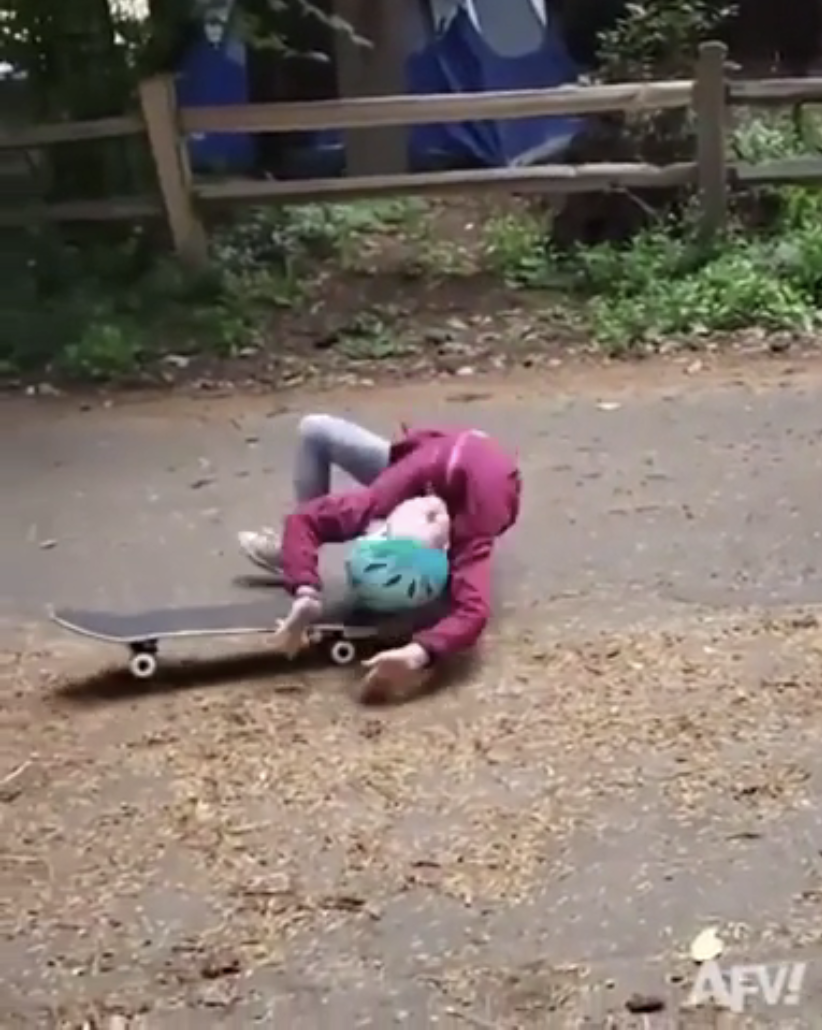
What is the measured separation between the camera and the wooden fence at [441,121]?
28.0 feet

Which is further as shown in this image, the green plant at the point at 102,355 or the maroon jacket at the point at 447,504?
the green plant at the point at 102,355

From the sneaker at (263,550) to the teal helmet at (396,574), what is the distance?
0.65 meters

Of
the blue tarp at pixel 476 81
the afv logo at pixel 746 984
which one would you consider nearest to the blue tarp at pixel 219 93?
the blue tarp at pixel 476 81

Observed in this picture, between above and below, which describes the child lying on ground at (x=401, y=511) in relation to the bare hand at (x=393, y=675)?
above

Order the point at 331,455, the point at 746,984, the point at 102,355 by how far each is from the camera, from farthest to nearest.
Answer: the point at 102,355 < the point at 331,455 < the point at 746,984

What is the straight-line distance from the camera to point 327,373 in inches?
302

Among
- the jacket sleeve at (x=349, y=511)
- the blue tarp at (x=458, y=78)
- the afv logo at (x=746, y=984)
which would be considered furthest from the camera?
the blue tarp at (x=458, y=78)

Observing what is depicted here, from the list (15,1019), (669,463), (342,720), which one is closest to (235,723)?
(342,720)

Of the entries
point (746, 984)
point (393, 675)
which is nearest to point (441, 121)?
point (393, 675)

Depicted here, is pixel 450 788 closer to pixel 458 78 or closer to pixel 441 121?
pixel 441 121

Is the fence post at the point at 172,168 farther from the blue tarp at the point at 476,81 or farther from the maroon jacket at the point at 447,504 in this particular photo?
the maroon jacket at the point at 447,504

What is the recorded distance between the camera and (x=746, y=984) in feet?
9.93

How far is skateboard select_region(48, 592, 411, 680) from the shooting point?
4402 millimetres

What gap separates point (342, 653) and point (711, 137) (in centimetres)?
485
